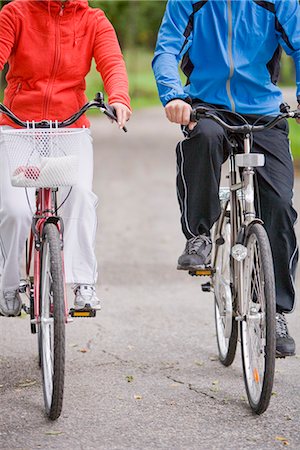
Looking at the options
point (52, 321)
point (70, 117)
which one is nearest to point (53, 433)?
point (52, 321)

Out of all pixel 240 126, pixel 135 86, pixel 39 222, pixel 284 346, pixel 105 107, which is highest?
pixel 135 86

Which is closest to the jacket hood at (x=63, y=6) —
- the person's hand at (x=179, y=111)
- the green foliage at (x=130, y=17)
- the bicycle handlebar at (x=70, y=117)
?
the bicycle handlebar at (x=70, y=117)

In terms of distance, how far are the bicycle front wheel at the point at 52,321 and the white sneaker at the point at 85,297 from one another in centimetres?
19

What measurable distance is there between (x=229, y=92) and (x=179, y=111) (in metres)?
0.53

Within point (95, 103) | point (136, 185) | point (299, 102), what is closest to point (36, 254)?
point (95, 103)

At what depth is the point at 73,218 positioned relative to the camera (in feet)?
17.0

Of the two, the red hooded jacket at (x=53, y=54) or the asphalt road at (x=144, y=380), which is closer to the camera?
the asphalt road at (x=144, y=380)

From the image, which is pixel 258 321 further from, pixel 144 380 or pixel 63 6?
pixel 63 6

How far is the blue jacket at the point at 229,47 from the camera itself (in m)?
5.29

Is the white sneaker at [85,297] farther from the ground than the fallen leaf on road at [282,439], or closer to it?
farther from the ground

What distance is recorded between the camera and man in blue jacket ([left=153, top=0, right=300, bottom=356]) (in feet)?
17.3

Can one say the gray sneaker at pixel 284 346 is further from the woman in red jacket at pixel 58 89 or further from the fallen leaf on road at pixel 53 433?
the fallen leaf on road at pixel 53 433

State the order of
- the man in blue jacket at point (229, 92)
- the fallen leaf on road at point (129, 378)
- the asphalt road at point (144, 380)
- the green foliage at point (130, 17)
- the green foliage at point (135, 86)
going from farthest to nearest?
the green foliage at point (135, 86), the green foliage at point (130, 17), the fallen leaf on road at point (129, 378), the man in blue jacket at point (229, 92), the asphalt road at point (144, 380)

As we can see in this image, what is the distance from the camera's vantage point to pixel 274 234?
5406mm
